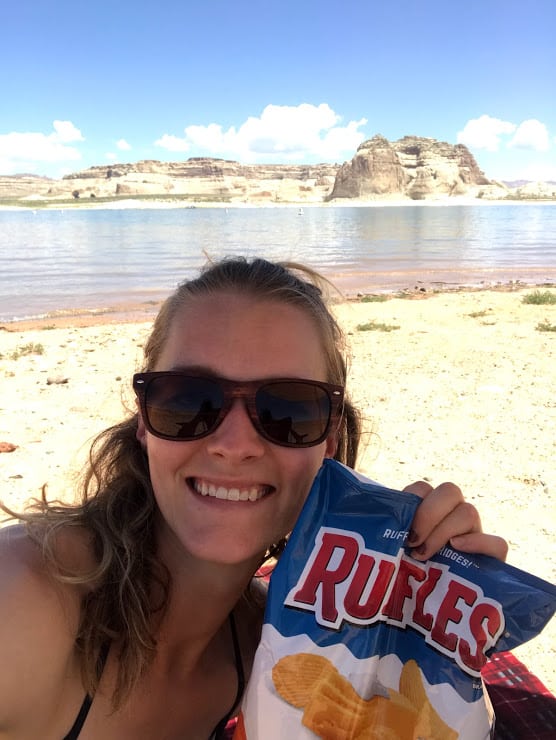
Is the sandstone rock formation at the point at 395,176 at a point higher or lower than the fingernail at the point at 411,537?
higher

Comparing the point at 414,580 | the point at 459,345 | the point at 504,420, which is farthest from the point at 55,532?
the point at 459,345

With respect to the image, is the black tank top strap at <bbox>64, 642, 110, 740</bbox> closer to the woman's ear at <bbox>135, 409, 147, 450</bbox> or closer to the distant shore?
the woman's ear at <bbox>135, 409, 147, 450</bbox>

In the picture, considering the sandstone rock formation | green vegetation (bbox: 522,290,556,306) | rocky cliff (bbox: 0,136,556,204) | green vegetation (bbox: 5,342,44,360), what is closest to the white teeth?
green vegetation (bbox: 5,342,44,360)

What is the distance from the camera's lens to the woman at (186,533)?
4.43 feet

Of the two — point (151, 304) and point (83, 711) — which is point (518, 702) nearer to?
point (83, 711)

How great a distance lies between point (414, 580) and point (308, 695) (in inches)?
12.5

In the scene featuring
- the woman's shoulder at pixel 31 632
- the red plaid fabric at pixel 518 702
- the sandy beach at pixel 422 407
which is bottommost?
the red plaid fabric at pixel 518 702

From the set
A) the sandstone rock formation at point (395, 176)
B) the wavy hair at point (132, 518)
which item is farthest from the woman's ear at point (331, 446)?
the sandstone rock formation at point (395, 176)

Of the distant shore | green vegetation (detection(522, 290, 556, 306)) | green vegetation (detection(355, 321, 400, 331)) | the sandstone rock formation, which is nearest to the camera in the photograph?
green vegetation (detection(355, 321, 400, 331))

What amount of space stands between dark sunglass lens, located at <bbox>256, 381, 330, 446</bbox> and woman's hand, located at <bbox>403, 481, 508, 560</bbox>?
0.37m

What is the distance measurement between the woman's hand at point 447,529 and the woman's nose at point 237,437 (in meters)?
0.44

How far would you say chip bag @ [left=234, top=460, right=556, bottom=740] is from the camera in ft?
3.91

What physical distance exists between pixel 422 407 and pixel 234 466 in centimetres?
467

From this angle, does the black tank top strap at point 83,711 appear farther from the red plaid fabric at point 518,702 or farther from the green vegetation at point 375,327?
the green vegetation at point 375,327
